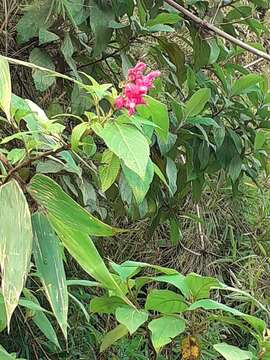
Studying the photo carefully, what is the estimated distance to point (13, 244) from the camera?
464 millimetres

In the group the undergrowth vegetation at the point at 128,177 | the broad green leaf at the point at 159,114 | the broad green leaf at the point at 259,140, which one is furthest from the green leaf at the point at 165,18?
the broad green leaf at the point at 159,114

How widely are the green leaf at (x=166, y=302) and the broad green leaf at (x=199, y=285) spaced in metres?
0.01

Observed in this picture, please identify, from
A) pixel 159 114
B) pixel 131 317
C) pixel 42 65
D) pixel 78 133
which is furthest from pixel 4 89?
pixel 42 65

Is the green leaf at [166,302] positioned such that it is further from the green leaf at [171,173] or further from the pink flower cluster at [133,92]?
the green leaf at [171,173]

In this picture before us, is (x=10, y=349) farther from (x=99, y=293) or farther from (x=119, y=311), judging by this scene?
(x=119, y=311)

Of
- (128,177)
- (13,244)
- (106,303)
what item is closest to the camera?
(13,244)

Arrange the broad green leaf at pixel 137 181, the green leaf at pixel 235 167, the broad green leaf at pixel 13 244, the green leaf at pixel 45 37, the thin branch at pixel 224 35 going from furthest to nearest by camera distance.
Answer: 1. the green leaf at pixel 235 167
2. the green leaf at pixel 45 37
3. the thin branch at pixel 224 35
4. the broad green leaf at pixel 137 181
5. the broad green leaf at pixel 13 244

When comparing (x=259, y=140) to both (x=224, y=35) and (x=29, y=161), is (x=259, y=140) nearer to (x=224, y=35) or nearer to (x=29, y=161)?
(x=224, y=35)

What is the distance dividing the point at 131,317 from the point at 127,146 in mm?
225

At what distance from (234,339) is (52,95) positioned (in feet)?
3.14

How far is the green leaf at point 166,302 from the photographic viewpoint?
66 centimetres

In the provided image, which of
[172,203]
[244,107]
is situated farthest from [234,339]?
[244,107]

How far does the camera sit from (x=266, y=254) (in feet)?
7.19

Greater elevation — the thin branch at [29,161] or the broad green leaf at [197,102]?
the thin branch at [29,161]
